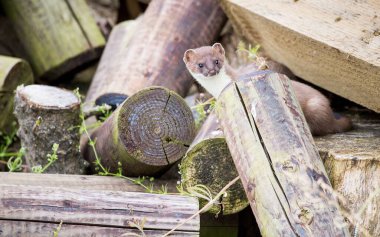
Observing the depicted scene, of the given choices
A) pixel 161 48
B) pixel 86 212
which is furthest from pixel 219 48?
pixel 86 212

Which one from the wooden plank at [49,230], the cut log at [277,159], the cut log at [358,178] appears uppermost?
the cut log at [277,159]

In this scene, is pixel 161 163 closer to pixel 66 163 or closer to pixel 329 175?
pixel 66 163

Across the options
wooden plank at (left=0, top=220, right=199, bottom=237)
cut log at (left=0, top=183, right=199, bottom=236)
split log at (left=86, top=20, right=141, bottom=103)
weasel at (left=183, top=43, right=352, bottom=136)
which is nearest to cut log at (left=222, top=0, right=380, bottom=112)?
weasel at (left=183, top=43, right=352, bottom=136)

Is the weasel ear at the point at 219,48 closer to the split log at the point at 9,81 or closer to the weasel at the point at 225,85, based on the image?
the weasel at the point at 225,85

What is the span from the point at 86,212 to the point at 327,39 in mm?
1542

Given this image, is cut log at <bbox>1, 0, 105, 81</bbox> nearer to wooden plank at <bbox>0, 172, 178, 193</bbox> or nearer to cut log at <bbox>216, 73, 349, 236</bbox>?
wooden plank at <bbox>0, 172, 178, 193</bbox>

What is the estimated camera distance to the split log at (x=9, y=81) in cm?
472

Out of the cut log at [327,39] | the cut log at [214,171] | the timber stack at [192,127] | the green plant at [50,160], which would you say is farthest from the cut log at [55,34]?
the cut log at [214,171]

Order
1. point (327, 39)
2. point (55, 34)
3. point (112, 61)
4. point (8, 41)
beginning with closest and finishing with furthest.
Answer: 1. point (327, 39)
2. point (112, 61)
3. point (55, 34)
4. point (8, 41)

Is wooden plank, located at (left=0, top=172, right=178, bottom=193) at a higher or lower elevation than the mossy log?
lower

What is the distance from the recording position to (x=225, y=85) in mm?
4273

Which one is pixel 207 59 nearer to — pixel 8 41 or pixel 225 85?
pixel 225 85

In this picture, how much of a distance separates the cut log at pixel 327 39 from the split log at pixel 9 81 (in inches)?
60.5

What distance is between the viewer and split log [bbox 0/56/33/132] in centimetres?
472
